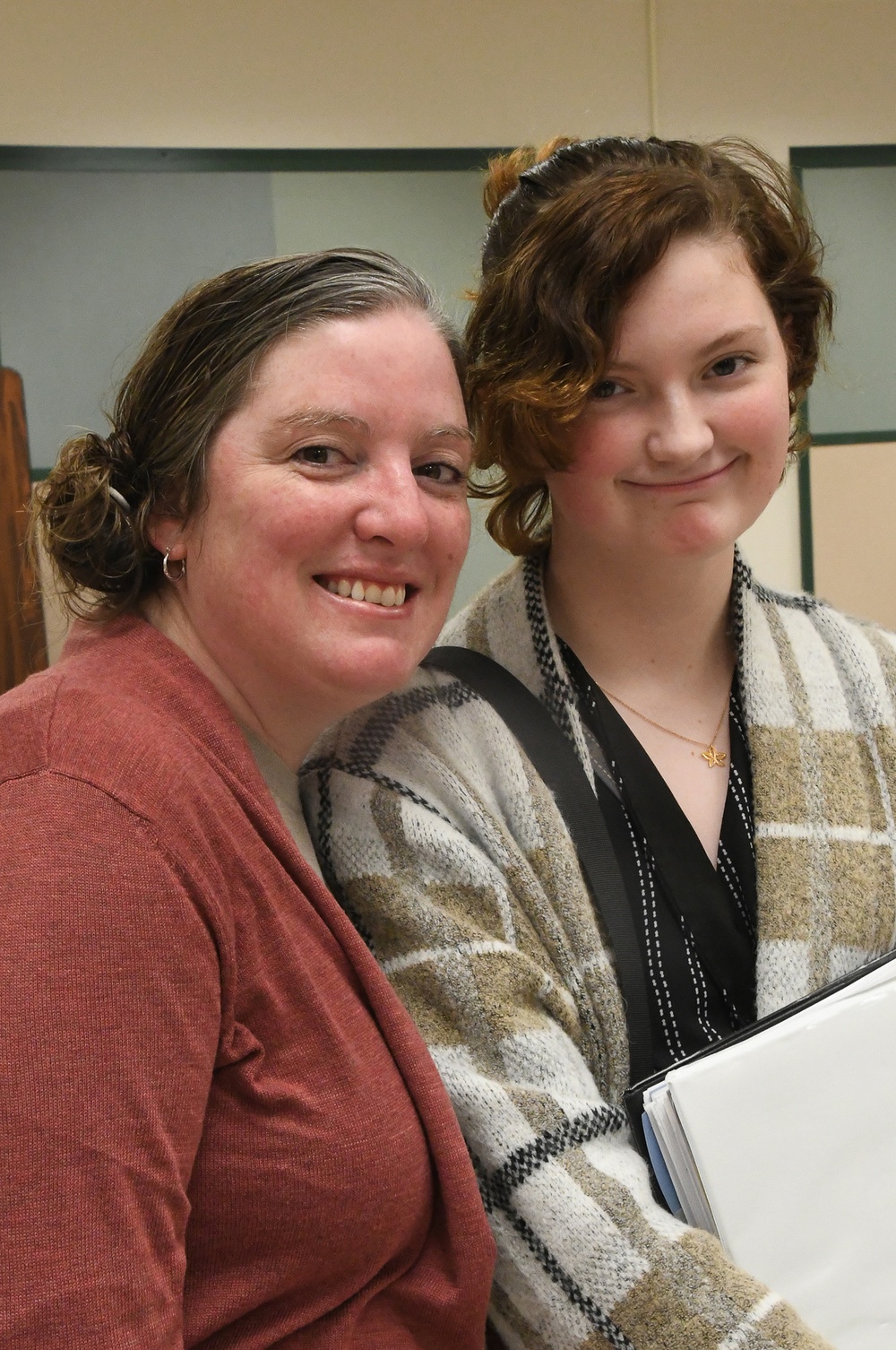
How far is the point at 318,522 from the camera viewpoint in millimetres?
1023

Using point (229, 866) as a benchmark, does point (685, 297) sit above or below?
above

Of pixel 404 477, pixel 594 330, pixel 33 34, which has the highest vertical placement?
pixel 33 34

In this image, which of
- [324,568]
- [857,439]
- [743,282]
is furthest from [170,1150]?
[857,439]

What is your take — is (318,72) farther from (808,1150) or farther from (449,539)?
(808,1150)

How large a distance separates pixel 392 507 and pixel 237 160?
2098 millimetres

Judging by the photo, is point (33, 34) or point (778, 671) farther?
point (33, 34)

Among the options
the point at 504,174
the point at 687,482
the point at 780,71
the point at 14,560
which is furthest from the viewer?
the point at 780,71

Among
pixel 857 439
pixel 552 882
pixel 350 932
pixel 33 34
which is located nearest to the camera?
pixel 350 932

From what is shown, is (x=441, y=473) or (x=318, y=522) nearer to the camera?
(x=318, y=522)

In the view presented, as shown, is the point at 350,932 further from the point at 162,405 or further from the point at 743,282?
the point at 743,282

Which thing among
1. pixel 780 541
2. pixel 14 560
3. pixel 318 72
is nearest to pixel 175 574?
pixel 14 560

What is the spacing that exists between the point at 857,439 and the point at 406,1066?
8.87 ft

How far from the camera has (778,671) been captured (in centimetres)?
139

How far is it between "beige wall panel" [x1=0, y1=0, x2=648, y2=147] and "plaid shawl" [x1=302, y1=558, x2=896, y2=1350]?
6.27 feet
